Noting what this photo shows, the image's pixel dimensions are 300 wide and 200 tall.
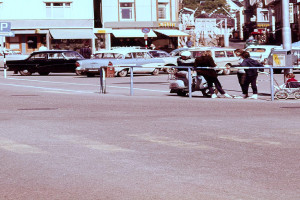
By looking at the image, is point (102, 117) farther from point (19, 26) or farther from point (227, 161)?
point (19, 26)

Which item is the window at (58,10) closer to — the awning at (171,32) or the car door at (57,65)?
the awning at (171,32)

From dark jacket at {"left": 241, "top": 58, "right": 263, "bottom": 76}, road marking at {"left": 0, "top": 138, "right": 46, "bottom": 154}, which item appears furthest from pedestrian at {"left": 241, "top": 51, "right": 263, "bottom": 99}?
road marking at {"left": 0, "top": 138, "right": 46, "bottom": 154}

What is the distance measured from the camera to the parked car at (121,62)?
40.8m

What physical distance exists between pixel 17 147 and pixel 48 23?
2291 inches

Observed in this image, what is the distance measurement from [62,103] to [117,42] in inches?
2032

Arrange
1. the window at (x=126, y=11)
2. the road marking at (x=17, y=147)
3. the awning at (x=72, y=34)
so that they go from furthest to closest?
the window at (x=126, y=11), the awning at (x=72, y=34), the road marking at (x=17, y=147)

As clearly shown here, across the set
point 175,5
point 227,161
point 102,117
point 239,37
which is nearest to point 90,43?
point 175,5

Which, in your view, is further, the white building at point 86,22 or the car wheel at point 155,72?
the white building at point 86,22

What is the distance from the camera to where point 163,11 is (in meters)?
75.4

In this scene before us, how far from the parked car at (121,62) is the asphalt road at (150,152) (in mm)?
20599

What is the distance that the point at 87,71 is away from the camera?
4106 cm

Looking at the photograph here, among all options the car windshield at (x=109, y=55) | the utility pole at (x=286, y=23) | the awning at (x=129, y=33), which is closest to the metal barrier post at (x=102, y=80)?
the utility pole at (x=286, y=23)

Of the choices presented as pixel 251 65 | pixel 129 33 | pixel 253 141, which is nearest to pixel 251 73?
pixel 251 65

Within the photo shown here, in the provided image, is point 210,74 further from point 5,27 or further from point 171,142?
point 5,27
